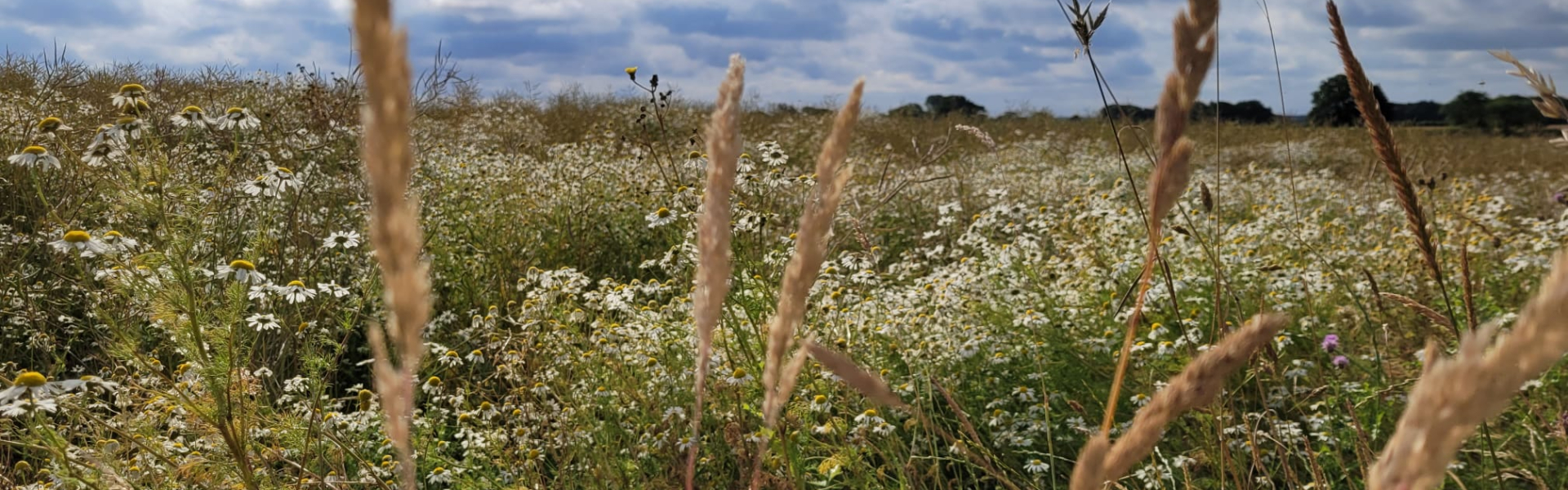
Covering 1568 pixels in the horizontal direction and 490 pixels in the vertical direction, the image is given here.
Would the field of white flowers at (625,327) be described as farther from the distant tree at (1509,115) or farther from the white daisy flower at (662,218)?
the distant tree at (1509,115)

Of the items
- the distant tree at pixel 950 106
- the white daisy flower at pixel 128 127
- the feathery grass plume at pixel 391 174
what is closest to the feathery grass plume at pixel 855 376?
the feathery grass plume at pixel 391 174

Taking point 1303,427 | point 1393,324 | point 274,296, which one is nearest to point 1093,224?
point 1393,324

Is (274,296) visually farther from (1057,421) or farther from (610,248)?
(1057,421)

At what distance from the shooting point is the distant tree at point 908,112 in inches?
714

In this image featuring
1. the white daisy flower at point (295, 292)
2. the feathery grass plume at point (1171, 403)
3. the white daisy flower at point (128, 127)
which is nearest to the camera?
the feathery grass plume at point (1171, 403)

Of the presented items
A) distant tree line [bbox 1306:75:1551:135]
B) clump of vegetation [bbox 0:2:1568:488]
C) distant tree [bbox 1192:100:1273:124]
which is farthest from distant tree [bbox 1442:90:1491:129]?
clump of vegetation [bbox 0:2:1568:488]

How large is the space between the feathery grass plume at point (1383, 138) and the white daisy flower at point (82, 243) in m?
2.55

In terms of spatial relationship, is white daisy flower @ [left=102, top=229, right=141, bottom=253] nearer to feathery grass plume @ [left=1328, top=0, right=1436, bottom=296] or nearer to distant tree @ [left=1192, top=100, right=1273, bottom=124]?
feathery grass plume @ [left=1328, top=0, right=1436, bottom=296]

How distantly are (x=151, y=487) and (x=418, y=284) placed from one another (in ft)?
7.28

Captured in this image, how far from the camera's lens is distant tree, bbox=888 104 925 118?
18125mm

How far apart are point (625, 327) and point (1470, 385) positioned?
3100mm

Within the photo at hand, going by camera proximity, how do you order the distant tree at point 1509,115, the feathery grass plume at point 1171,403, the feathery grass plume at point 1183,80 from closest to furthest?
1. the feathery grass plume at point 1171,403
2. the feathery grass plume at point 1183,80
3. the distant tree at point 1509,115

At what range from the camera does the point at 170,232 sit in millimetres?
2002

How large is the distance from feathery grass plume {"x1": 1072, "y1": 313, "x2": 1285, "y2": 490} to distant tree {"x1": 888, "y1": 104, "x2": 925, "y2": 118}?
17.3m
